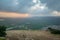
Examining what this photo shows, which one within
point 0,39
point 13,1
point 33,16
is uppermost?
point 13,1

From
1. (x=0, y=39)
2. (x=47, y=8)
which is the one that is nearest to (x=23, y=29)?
(x=0, y=39)

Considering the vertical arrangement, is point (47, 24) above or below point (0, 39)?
above

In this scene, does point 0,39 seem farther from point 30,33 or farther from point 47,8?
point 47,8

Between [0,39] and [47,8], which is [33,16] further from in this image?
[0,39]

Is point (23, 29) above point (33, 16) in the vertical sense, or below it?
below

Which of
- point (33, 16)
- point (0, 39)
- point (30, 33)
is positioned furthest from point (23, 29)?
point (0, 39)

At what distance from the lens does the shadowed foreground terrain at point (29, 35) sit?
145 centimetres

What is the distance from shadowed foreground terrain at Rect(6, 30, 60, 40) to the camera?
145 cm

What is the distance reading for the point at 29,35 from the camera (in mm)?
1466

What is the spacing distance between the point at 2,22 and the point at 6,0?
29cm

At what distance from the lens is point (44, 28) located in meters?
1.49

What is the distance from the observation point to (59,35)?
146 centimetres

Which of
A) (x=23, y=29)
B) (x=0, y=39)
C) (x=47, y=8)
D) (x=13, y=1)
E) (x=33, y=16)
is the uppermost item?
(x=13, y=1)

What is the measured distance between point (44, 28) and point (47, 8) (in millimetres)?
266
